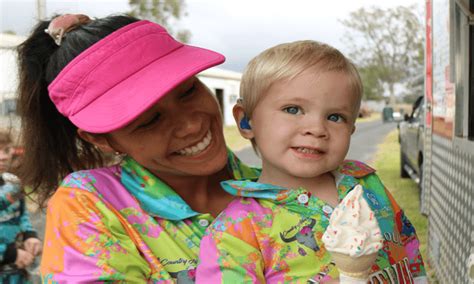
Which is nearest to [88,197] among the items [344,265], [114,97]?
[114,97]

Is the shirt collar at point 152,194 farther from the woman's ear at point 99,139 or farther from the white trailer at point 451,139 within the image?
the white trailer at point 451,139

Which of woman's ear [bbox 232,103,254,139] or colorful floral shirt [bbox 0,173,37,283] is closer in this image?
woman's ear [bbox 232,103,254,139]

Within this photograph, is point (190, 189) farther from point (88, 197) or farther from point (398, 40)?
point (398, 40)

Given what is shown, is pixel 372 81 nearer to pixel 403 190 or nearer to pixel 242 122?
pixel 403 190

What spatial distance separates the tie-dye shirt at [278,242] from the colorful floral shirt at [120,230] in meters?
0.10

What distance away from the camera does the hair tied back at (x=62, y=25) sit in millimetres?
1797

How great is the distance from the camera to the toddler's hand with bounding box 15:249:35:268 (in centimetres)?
329

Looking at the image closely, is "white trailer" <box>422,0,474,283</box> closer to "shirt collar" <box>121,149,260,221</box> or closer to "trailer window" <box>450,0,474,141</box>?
"trailer window" <box>450,0,474,141</box>

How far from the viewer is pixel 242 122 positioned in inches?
69.4

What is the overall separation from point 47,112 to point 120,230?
0.60 meters

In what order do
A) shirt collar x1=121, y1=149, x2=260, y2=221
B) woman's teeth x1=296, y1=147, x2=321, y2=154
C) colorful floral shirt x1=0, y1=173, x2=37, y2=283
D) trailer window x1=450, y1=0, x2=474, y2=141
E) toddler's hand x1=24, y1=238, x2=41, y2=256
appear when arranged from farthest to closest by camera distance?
1. toddler's hand x1=24, y1=238, x2=41, y2=256
2. colorful floral shirt x1=0, y1=173, x2=37, y2=283
3. trailer window x1=450, y1=0, x2=474, y2=141
4. shirt collar x1=121, y1=149, x2=260, y2=221
5. woman's teeth x1=296, y1=147, x2=321, y2=154

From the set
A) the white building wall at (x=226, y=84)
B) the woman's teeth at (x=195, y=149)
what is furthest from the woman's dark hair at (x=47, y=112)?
the white building wall at (x=226, y=84)

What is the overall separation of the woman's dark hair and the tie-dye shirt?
631mm

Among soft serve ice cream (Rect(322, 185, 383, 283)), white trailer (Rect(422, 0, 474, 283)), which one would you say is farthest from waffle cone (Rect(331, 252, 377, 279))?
white trailer (Rect(422, 0, 474, 283))
